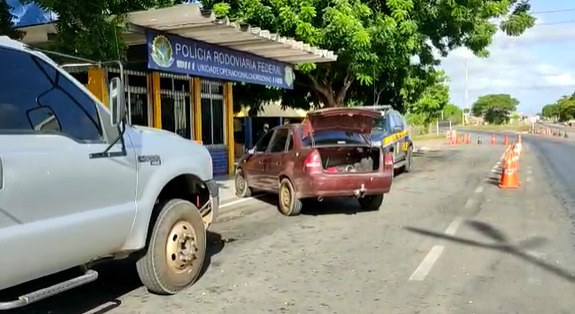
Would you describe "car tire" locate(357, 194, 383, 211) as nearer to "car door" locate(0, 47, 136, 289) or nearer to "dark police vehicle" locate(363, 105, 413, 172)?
"dark police vehicle" locate(363, 105, 413, 172)

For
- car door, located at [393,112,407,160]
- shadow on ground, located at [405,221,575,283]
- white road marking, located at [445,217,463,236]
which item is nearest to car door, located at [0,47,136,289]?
shadow on ground, located at [405,221,575,283]

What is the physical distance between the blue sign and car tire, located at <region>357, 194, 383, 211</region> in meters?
5.37

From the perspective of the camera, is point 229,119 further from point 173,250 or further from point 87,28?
point 173,250

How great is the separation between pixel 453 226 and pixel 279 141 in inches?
150

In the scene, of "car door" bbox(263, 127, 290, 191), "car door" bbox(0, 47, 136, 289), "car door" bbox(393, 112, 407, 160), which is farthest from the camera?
"car door" bbox(393, 112, 407, 160)

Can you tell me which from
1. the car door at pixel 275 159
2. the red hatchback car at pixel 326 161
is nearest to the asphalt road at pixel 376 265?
the red hatchback car at pixel 326 161

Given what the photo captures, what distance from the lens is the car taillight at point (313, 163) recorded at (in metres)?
9.76

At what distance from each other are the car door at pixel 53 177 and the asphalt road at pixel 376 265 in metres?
1.06

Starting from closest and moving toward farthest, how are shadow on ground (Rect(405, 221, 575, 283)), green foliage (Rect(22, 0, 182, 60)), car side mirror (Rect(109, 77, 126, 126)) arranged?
car side mirror (Rect(109, 77, 126, 126)), shadow on ground (Rect(405, 221, 575, 283)), green foliage (Rect(22, 0, 182, 60))

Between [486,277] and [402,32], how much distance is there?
517 inches

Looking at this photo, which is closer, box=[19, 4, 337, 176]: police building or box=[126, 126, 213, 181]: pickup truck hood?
box=[126, 126, 213, 181]: pickup truck hood

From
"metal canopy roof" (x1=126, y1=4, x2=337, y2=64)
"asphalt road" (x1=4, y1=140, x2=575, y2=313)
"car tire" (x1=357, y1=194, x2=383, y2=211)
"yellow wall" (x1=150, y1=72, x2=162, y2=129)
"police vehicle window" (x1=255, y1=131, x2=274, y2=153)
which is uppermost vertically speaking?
"metal canopy roof" (x1=126, y1=4, x2=337, y2=64)

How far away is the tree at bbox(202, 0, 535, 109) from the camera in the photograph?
55.1 feet

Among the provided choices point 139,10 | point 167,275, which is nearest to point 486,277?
point 167,275
